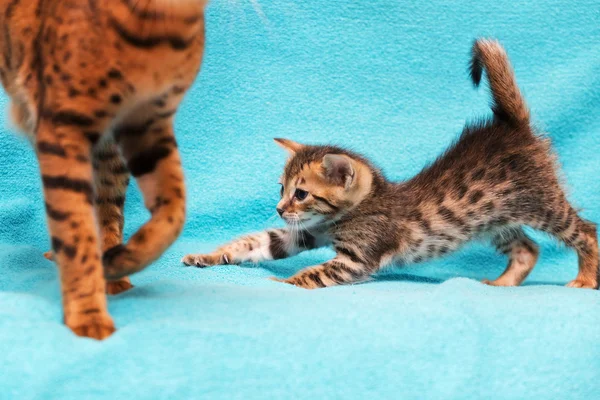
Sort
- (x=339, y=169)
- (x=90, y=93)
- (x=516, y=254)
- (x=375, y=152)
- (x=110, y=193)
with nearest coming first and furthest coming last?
(x=90, y=93) → (x=110, y=193) → (x=339, y=169) → (x=516, y=254) → (x=375, y=152)

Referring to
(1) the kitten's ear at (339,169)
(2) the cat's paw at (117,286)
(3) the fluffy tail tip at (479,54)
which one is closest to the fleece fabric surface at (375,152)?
(2) the cat's paw at (117,286)

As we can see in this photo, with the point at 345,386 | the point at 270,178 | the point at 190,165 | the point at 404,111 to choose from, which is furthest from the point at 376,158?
the point at 345,386

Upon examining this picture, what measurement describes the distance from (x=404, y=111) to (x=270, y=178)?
0.44 meters

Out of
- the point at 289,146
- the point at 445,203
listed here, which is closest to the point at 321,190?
the point at 289,146

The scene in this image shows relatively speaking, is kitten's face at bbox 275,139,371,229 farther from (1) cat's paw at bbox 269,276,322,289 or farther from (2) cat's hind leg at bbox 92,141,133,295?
(2) cat's hind leg at bbox 92,141,133,295

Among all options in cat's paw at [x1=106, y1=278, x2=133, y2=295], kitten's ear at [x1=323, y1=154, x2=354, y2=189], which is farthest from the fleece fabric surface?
kitten's ear at [x1=323, y1=154, x2=354, y2=189]

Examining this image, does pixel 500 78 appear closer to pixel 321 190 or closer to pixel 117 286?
pixel 321 190

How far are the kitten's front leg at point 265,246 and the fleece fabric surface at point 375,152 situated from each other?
0.04 metres

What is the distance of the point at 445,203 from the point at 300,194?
1.20 feet

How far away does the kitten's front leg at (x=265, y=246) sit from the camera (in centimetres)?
192

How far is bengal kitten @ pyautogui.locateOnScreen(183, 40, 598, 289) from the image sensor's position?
1833mm

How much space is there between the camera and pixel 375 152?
2.23 metres

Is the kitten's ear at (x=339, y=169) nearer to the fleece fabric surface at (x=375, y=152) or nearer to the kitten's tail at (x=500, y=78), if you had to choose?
the fleece fabric surface at (x=375, y=152)

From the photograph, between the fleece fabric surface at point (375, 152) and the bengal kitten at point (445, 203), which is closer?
the fleece fabric surface at point (375, 152)
